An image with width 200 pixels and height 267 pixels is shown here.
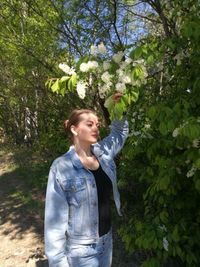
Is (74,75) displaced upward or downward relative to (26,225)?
upward

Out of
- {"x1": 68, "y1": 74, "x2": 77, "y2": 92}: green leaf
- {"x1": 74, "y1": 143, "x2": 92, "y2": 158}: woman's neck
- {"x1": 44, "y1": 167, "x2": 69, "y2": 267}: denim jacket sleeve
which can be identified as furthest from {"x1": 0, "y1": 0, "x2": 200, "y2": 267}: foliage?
{"x1": 44, "y1": 167, "x2": 69, "y2": 267}: denim jacket sleeve

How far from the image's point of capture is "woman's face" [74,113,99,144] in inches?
95.1

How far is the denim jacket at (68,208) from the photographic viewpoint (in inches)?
89.9

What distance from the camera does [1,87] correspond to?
442 inches

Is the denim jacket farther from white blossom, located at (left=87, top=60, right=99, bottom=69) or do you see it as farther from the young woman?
white blossom, located at (left=87, top=60, right=99, bottom=69)

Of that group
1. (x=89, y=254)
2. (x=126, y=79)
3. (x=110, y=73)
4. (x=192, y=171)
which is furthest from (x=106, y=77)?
(x=89, y=254)

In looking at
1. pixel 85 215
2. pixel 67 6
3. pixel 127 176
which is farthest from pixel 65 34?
pixel 85 215

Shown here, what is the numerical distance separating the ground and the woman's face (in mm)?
2635

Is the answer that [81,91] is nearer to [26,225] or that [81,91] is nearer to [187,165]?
[187,165]

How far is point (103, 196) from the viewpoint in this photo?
2492mm

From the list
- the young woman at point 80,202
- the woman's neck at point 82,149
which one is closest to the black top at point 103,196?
the young woman at point 80,202

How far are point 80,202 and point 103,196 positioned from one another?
7.7 inches

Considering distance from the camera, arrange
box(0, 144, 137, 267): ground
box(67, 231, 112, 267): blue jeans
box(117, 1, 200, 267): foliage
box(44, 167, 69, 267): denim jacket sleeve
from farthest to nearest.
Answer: box(0, 144, 137, 267): ground, box(117, 1, 200, 267): foliage, box(67, 231, 112, 267): blue jeans, box(44, 167, 69, 267): denim jacket sleeve

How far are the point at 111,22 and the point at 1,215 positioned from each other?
13.0 feet
